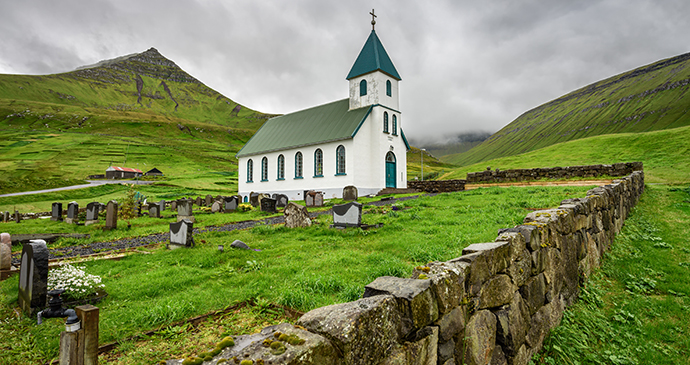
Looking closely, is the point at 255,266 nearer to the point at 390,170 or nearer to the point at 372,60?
the point at 390,170

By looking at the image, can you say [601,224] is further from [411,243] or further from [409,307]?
[409,307]

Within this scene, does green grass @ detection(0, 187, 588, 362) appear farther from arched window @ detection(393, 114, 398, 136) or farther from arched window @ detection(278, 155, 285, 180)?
arched window @ detection(278, 155, 285, 180)

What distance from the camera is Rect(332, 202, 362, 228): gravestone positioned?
1004 cm

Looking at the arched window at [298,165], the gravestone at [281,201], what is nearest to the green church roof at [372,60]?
the arched window at [298,165]

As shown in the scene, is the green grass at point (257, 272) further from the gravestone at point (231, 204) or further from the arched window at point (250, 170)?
the arched window at point (250, 170)

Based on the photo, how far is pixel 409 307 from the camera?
226cm

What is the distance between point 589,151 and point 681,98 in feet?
552

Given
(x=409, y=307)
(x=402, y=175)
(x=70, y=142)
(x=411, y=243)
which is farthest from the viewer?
(x=70, y=142)

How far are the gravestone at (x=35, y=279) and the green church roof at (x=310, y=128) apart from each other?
77.0 ft

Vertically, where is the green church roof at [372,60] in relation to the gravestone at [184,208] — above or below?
above

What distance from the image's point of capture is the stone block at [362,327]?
186 centimetres

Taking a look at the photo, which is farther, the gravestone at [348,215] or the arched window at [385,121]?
the arched window at [385,121]

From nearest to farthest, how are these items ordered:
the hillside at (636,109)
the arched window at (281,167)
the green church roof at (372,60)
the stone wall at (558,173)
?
the stone wall at (558,173) → the green church roof at (372,60) → the arched window at (281,167) → the hillside at (636,109)

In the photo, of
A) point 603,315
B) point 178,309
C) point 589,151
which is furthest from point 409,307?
point 589,151
